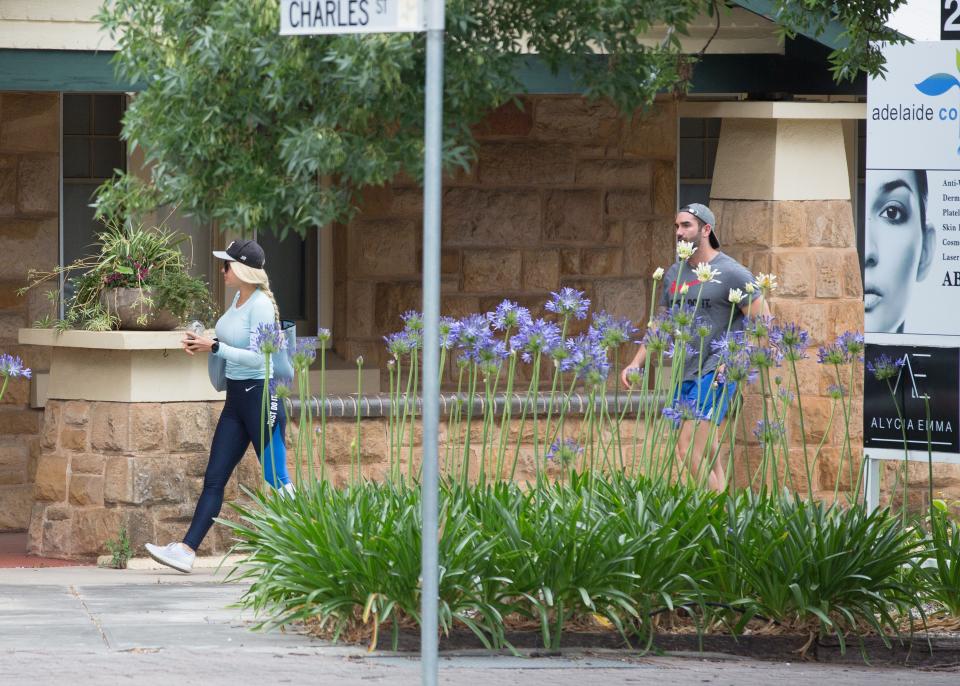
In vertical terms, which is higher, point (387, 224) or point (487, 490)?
point (387, 224)

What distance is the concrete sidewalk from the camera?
6.07m

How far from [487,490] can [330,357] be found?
4298 mm

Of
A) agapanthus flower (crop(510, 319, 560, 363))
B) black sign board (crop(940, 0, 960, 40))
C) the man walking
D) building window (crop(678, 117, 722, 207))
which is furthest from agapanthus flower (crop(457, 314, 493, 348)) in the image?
building window (crop(678, 117, 722, 207))

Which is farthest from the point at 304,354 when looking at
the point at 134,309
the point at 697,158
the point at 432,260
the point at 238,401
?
the point at 697,158

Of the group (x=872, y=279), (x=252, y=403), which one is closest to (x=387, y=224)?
(x=252, y=403)

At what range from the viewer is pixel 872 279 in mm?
8438

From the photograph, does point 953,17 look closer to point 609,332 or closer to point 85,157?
point 609,332

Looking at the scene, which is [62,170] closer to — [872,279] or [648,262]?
[648,262]

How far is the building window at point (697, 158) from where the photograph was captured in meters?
12.2

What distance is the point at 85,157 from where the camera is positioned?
11.1 meters

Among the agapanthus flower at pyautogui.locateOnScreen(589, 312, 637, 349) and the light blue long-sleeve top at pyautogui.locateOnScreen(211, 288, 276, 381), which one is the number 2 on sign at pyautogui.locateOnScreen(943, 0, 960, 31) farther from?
the light blue long-sleeve top at pyautogui.locateOnScreen(211, 288, 276, 381)

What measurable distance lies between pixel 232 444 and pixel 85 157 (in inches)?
122

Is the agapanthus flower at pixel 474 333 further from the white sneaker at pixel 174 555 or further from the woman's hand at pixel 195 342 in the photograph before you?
the white sneaker at pixel 174 555

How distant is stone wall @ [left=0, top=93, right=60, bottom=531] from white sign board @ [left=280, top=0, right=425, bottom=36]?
623 centimetres
